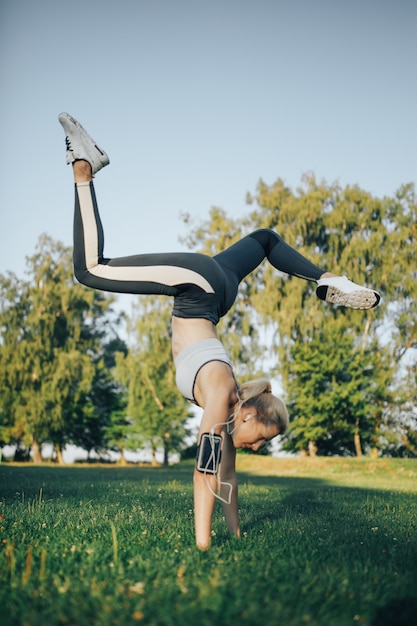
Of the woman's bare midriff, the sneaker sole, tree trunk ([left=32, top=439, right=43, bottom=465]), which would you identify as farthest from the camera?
tree trunk ([left=32, top=439, right=43, bottom=465])

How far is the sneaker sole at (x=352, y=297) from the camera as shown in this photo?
14.1 feet

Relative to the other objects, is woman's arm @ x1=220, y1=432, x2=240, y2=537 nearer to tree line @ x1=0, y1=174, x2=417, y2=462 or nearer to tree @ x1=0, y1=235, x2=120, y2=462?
tree line @ x1=0, y1=174, x2=417, y2=462

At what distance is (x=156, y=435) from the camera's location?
135ft

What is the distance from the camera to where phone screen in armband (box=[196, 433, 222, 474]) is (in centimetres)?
368

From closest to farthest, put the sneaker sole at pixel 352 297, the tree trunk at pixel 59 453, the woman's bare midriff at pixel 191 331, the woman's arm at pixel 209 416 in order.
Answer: the woman's arm at pixel 209 416
the woman's bare midriff at pixel 191 331
the sneaker sole at pixel 352 297
the tree trunk at pixel 59 453

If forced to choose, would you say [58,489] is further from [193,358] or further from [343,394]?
[343,394]

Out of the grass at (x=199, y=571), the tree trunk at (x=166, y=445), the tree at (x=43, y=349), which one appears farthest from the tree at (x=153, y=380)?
the grass at (x=199, y=571)

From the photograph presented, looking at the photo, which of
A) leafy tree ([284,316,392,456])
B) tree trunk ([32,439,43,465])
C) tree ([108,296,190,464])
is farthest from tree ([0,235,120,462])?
leafy tree ([284,316,392,456])

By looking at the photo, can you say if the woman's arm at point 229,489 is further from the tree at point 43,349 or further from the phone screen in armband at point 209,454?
the tree at point 43,349

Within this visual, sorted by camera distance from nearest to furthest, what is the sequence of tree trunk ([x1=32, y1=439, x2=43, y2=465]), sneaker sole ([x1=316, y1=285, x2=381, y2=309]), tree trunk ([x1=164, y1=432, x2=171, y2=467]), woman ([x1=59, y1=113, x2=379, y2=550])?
woman ([x1=59, y1=113, x2=379, y2=550]) → sneaker sole ([x1=316, y1=285, x2=381, y2=309]) → tree trunk ([x1=32, y1=439, x2=43, y2=465]) → tree trunk ([x1=164, y1=432, x2=171, y2=467])

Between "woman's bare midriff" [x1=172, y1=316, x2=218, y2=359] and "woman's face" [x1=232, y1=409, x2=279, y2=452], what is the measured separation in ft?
1.97

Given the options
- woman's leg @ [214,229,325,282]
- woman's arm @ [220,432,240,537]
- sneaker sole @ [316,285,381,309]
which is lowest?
woman's arm @ [220,432,240,537]

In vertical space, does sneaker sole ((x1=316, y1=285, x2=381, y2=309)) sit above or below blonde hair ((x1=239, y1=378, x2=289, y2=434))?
above

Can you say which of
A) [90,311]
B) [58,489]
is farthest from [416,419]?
[58,489]
